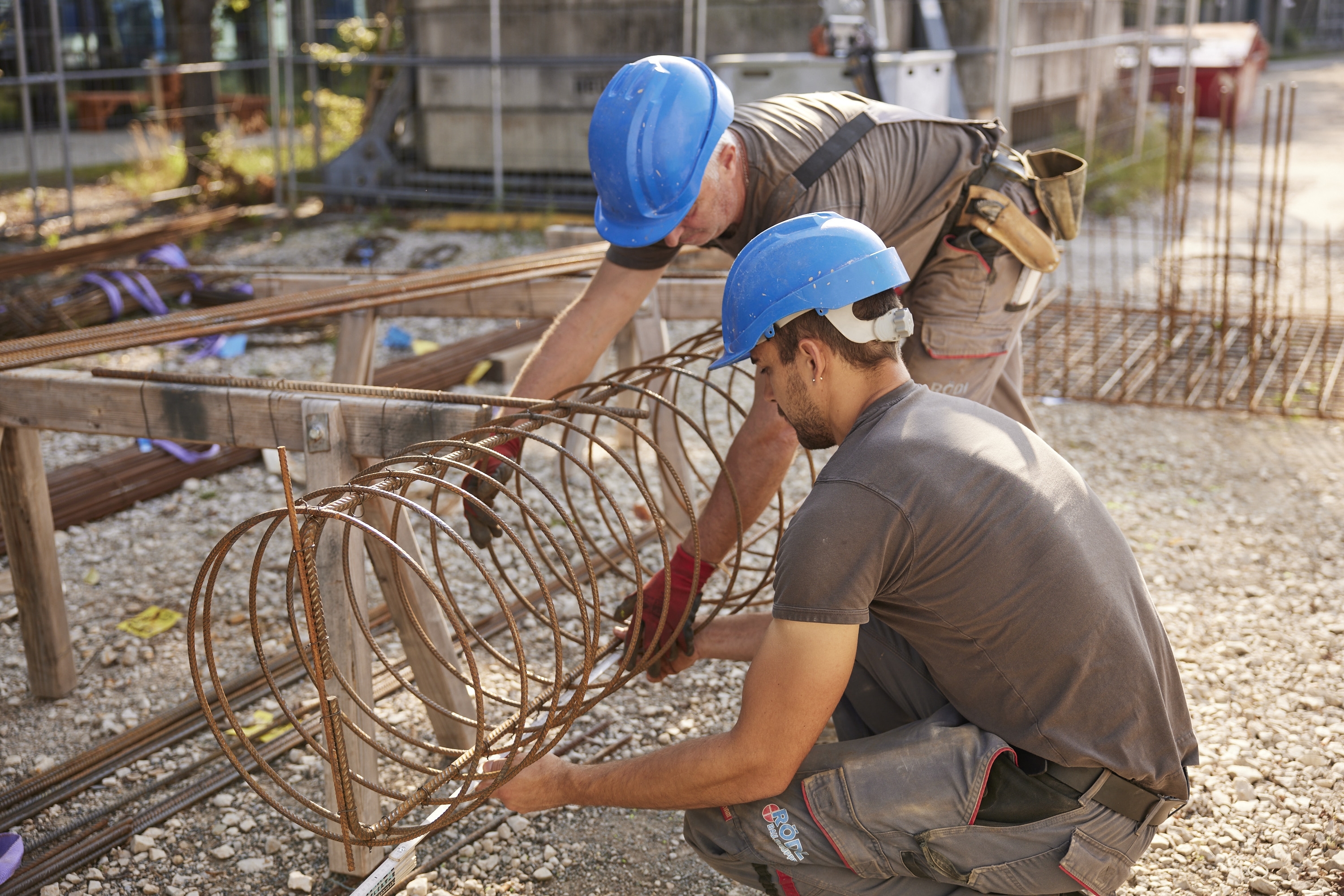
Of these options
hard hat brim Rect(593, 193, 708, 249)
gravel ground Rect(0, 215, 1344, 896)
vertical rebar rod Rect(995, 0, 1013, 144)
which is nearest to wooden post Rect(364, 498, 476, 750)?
gravel ground Rect(0, 215, 1344, 896)

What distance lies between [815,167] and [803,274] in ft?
2.73

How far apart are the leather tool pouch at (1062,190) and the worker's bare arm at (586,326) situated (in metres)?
1.17

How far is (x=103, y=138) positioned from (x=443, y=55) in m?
5.56

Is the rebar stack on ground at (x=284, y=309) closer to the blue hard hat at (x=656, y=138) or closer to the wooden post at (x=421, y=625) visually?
the wooden post at (x=421, y=625)

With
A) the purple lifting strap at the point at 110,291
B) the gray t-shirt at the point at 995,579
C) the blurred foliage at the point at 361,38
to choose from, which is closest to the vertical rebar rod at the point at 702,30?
the blurred foliage at the point at 361,38

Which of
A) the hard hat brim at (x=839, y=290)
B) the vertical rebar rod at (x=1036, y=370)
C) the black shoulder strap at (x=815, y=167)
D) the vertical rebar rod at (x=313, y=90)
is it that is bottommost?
the vertical rebar rod at (x=1036, y=370)

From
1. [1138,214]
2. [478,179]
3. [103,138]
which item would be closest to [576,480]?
[478,179]

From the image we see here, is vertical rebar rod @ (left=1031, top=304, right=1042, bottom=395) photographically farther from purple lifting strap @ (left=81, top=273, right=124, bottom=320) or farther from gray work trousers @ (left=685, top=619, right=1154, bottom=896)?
purple lifting strap @ (left=81, top=273, right=124, bottom=320)

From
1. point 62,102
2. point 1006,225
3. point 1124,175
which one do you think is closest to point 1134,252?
point 1124,175

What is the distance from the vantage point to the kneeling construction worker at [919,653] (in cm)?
191

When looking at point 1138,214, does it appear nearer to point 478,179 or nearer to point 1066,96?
point 1066,96

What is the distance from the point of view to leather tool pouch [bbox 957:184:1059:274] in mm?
3031

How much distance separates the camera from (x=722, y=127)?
104 inches

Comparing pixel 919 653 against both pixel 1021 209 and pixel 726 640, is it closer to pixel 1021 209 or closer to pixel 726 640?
pixel 726 640
